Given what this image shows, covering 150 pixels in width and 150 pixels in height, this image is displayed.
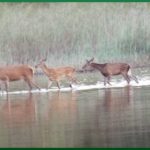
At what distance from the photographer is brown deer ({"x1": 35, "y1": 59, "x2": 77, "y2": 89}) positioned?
13.7ft

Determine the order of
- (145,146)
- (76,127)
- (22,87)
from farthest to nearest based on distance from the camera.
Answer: (22,87)
(76,127)
(145,146)

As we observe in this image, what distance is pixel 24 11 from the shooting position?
421cm

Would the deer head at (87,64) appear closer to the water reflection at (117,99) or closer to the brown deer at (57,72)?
the brown deer at (57,72)

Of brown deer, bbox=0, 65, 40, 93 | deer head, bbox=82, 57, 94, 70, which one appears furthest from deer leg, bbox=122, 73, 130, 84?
brown deer, bbox=0, 65, 40, 93

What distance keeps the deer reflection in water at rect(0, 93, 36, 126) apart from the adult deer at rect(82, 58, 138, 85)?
2.04 feet

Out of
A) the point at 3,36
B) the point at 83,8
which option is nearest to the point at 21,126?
the point at 3,36

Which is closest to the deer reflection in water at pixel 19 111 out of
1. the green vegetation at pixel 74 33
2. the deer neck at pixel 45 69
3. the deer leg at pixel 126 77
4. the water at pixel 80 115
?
the water at pixel 80 115

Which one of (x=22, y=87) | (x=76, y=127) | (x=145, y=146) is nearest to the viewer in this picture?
(x=145, y=146)

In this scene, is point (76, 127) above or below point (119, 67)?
below

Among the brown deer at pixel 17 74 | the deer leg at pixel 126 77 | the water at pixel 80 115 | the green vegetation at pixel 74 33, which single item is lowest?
the water at pixel 80 115

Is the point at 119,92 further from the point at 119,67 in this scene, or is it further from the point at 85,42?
the point at 85,42

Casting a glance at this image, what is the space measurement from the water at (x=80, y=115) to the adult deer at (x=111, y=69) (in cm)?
6

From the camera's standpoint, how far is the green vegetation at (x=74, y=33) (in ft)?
13.8

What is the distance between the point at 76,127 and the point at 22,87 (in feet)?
3.23
